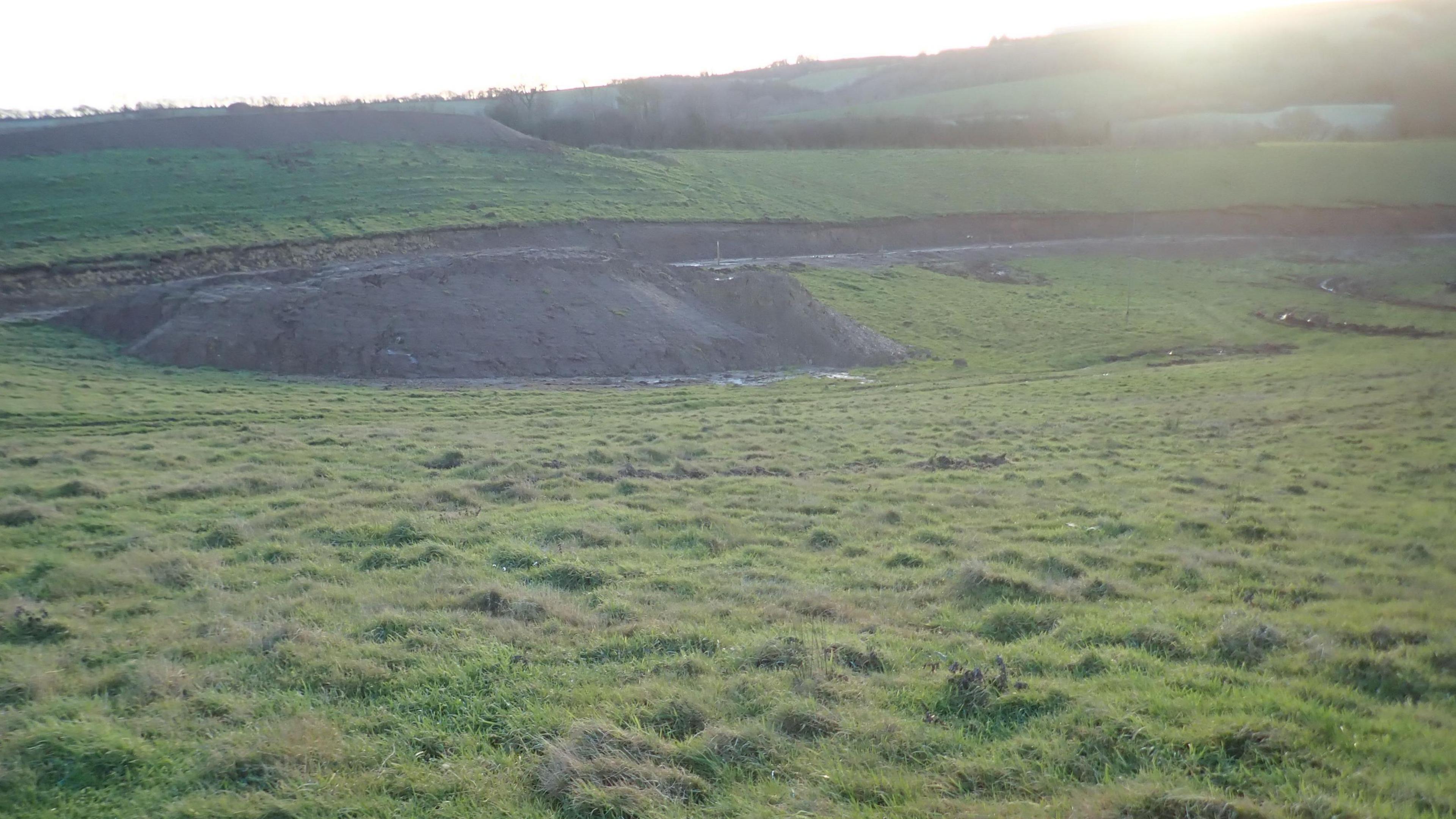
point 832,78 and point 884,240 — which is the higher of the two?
point 832,78

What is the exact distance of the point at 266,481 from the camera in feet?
50.9

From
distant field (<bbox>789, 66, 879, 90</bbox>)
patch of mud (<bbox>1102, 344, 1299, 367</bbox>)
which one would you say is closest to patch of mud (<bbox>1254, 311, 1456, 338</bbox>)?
patch of mud (<bbox>1102, 344, 1299, 367</bbox>)

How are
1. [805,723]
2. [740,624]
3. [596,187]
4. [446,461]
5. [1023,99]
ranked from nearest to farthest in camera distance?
[805,723] < [740,624] < [446,461] < [596,187] < [1023,99]

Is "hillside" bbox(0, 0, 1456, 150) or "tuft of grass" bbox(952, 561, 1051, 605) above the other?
"hillside" bbox(0, 0, 1456, 150)

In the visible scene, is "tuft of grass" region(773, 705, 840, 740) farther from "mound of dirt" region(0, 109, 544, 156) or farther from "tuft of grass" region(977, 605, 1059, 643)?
"mound of dirt" region(0, 109, 544, 156)

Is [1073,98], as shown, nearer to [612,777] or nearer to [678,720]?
[678,720]

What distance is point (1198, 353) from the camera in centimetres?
3900

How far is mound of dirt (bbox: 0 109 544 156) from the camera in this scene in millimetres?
59719

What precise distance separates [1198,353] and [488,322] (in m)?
28.4

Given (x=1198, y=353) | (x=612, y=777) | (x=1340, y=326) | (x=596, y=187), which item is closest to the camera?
(x=612, y=777)

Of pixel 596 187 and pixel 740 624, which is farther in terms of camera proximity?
pixel 596 187

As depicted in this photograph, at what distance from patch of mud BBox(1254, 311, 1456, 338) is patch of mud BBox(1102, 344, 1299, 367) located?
13.8ft

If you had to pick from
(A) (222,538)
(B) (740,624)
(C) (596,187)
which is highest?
(C) (596,187)

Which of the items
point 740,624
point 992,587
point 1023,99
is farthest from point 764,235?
point 1023,99
